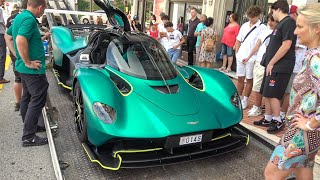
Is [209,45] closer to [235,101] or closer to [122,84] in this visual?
[235,101]

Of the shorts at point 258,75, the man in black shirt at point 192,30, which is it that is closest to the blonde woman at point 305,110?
the shorts at point 258,75

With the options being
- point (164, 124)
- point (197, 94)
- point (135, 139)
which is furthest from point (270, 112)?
point (135, 139)

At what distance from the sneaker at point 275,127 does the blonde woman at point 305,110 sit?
81.8 inches

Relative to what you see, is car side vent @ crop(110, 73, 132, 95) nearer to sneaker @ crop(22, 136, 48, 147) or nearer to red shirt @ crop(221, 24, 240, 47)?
sneaker @ crop(22, 136, 48, 147)

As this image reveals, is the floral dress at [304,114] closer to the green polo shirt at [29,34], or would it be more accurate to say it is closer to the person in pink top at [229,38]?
the green polo shirt at [29,34]

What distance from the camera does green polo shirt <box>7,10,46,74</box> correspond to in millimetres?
3254

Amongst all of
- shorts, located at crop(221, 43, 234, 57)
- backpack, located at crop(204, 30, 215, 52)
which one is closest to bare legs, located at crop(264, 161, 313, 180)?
backpack, located at crop(204, 30, 215, 52)

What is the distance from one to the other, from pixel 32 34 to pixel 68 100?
1736 mm

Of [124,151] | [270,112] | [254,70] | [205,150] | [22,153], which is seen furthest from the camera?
[254,70]

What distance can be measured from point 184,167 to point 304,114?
61.7 inches

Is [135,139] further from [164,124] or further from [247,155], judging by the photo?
[247,155]

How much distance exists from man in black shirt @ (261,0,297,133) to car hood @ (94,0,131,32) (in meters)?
2.21

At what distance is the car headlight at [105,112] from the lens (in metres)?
2.74

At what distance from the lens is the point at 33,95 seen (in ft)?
11.5
